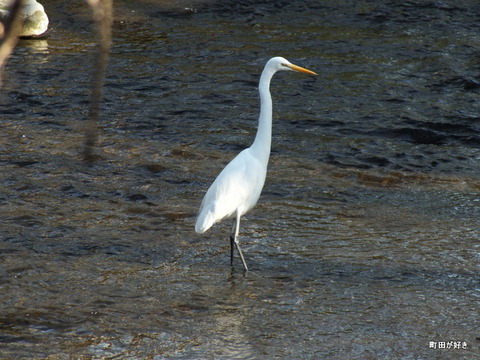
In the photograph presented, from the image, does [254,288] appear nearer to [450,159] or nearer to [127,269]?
[127,269]

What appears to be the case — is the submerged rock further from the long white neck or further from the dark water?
the long white neck

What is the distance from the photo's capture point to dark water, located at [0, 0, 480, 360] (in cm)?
425

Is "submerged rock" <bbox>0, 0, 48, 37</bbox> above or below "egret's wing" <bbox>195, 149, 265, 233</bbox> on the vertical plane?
above

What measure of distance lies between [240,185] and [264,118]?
0.56m

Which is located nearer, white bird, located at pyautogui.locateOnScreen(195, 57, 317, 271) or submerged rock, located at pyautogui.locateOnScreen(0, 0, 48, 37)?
white bird, located at pyautogui.locateOnScreen(195, 57, 317, 271)

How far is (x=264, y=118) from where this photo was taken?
5320mm

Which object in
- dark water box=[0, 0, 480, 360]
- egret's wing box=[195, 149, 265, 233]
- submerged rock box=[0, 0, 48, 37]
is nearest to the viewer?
dark water box=[0, 0, 480, 360]

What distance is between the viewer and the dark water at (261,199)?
4.25 metres

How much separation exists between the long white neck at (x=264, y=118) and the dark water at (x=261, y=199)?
71 cm

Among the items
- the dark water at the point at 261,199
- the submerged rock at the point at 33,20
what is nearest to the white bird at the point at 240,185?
the dark water at the point at 261,199

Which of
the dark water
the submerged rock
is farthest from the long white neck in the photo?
the submerged rock

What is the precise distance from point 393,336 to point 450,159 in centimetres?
354

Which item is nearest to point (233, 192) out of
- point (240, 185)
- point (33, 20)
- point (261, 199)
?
point (240, 185)

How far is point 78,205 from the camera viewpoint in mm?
6020
